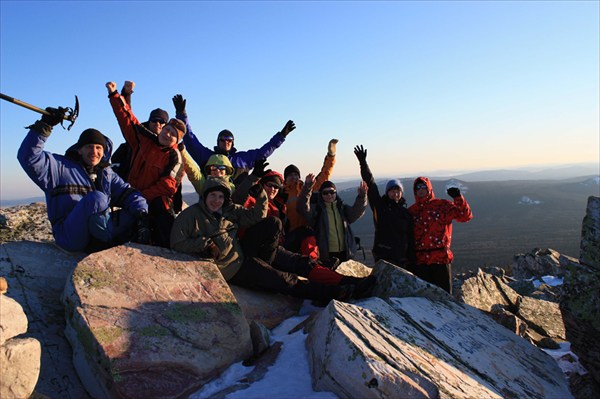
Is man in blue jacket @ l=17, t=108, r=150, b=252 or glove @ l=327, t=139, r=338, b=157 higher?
glove @ l=327, t=139, r=338, b=157

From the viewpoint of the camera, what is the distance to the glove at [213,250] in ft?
20.3

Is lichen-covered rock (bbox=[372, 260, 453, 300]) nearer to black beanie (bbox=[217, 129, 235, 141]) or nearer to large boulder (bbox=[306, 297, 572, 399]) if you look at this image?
large boulder (bbox=[306, 297, 572, 399])

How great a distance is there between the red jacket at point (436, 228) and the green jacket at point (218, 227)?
11.0 ft

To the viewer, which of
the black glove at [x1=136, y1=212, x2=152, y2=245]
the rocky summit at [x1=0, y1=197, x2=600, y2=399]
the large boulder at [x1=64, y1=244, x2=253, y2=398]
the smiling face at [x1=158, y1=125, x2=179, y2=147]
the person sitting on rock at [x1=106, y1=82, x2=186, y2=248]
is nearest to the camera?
the rocky summit at [x1=0, y1=197, x2=600, y2=399]

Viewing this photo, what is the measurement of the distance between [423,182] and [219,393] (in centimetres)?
573

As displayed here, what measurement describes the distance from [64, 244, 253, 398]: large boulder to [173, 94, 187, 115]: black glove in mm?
4444

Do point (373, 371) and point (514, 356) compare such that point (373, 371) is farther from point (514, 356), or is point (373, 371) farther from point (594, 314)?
point (594, 314)

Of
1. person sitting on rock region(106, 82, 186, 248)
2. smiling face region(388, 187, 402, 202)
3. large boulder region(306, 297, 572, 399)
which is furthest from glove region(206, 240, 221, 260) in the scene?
smiling face region(388, 187, 402, 202)

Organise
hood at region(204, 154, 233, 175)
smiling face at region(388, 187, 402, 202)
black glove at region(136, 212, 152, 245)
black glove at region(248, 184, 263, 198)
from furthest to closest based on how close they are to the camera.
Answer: smiling face at region(388, 187, 402, 202) < hood at region(204, 154, 233, 175) < black glove at region(248, 184, 263, 198) < black glove at region(136, 212, 152, 245)

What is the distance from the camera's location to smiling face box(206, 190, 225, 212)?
20.4ft

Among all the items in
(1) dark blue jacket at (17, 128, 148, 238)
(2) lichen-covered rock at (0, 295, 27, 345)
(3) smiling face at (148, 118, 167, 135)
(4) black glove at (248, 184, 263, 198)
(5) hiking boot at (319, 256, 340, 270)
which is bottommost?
(5) hiking boot at (319, 256, 340, 270)

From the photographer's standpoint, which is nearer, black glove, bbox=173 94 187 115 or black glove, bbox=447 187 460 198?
black glove, bbox=447 187 460 198

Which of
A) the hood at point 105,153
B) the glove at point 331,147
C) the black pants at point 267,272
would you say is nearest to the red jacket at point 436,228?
the black pants at point 267,272

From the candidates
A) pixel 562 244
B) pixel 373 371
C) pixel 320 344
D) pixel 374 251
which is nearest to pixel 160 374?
pixel 320 344
